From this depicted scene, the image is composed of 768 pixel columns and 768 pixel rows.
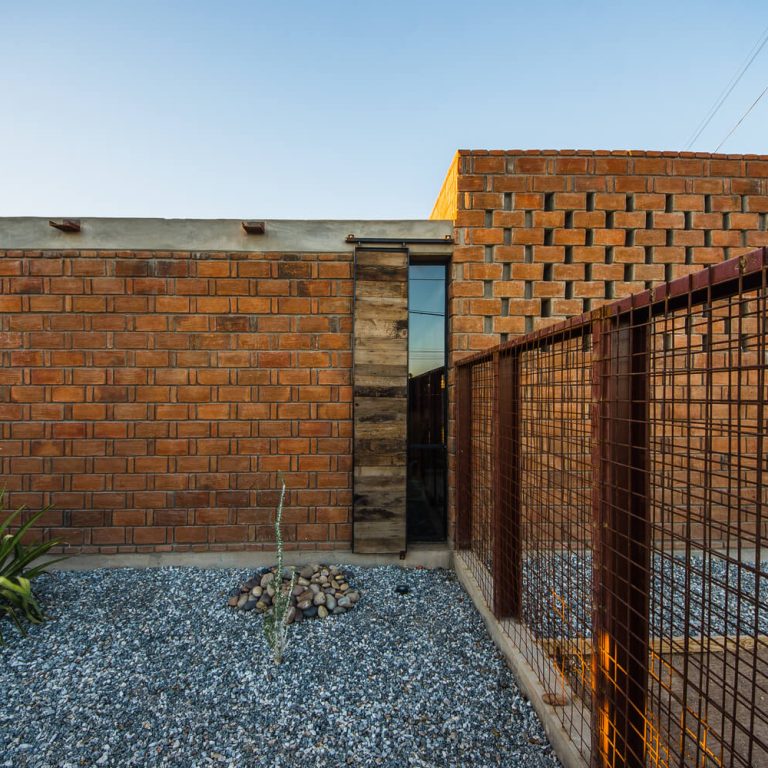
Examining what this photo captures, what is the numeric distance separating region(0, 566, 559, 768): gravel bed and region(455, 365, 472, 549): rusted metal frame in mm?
602

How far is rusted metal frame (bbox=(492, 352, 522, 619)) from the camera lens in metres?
2.59

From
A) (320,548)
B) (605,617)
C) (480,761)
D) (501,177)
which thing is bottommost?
(480,761)

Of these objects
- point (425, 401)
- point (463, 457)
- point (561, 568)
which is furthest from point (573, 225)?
point (561, 568)

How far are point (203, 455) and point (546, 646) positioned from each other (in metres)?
3.02

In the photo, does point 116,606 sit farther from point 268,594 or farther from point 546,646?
point 546,646

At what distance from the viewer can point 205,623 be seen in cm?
308

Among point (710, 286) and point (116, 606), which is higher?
point (710, 286)

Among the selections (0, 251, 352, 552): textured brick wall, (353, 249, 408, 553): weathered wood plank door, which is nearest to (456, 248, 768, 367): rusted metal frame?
(353, 249, 408, 553): weathered wood plank door

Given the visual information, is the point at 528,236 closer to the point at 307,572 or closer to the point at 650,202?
the point at 650,202

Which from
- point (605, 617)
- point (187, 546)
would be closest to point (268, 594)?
point (187, 546)

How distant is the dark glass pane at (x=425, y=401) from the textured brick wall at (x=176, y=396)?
2.07 ft

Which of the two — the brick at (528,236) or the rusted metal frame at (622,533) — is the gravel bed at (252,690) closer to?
the rusted metal frame at (622,533)

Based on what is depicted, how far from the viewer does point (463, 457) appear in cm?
381

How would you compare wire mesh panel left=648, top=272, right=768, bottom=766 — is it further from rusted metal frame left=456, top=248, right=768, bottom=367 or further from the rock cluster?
the rock cluster
